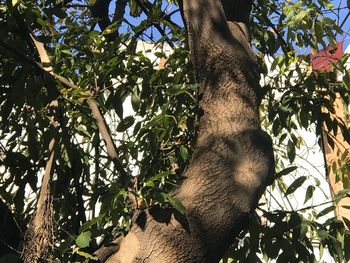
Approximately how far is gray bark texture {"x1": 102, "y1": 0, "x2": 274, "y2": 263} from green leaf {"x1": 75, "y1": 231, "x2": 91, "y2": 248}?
0.10 meters

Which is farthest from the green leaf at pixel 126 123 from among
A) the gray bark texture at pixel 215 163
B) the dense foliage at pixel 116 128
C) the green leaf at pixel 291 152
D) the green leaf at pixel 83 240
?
the green leaf at pixel 291 152

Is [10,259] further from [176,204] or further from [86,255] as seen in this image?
[176,204]

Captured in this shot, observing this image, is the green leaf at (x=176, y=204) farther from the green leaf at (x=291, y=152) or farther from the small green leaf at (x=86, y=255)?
the green leaf at (x=291, y=152)

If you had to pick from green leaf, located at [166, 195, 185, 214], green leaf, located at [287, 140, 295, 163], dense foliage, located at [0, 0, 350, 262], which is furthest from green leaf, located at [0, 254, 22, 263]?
green leaf, located at [287, 140, 295, 163]

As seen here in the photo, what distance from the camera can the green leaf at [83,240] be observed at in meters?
1.99

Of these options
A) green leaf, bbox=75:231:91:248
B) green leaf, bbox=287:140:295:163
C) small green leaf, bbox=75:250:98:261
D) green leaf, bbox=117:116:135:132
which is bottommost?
small green leaf, bbox=75:250:98:261

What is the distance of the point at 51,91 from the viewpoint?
7.51ft

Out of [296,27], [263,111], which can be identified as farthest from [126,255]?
[263,111]

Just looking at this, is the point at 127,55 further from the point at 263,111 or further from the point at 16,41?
the point at 263,111

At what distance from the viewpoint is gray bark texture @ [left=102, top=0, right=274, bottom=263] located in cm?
194

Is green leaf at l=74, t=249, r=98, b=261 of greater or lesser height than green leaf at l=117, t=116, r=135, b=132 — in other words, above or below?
below

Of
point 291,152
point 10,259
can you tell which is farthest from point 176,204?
point 291,152

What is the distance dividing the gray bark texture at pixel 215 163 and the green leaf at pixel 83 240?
10 cm

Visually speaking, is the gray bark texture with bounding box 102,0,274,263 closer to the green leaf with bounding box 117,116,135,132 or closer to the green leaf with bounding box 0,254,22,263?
the green leaf with bounding box 0,254,22,263
